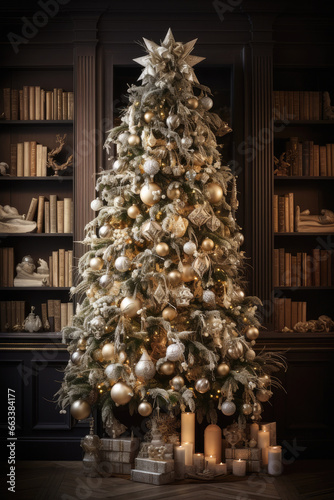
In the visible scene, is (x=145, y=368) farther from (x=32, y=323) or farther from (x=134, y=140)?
(x=134, y=140)

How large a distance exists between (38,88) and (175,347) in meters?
2.17

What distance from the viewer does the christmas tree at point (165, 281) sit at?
11.6 feet

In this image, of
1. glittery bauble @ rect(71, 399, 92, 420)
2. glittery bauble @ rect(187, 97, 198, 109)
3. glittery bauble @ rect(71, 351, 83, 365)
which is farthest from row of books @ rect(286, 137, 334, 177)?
glittery bauble @ rect(71, 399, 92, 420)

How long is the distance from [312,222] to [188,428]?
1.72 meters

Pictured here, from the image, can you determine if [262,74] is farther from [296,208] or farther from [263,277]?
[263,277]

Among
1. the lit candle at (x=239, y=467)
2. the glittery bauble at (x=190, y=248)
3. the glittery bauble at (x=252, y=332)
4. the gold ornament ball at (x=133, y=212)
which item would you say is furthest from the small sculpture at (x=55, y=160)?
the lit candle at (x=239, y=467)

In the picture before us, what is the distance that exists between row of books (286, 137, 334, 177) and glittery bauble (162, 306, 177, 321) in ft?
5.14

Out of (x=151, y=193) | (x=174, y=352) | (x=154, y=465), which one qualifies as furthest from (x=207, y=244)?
(x=154, y=465)

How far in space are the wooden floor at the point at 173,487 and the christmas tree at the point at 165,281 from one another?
1.21 ft

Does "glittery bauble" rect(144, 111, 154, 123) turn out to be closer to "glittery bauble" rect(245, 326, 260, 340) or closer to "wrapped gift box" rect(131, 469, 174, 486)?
"glittery bauble" rect(245, 326, 260, 340)

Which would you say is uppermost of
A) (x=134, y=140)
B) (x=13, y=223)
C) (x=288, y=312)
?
(x=134, y=140)

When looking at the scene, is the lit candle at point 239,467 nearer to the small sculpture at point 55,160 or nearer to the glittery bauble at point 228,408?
the glittery bauble at point 228,408

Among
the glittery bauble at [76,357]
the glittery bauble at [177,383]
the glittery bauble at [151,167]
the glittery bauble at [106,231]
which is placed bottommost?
the glittery bauble at [177,383]

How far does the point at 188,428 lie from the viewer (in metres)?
3.72
